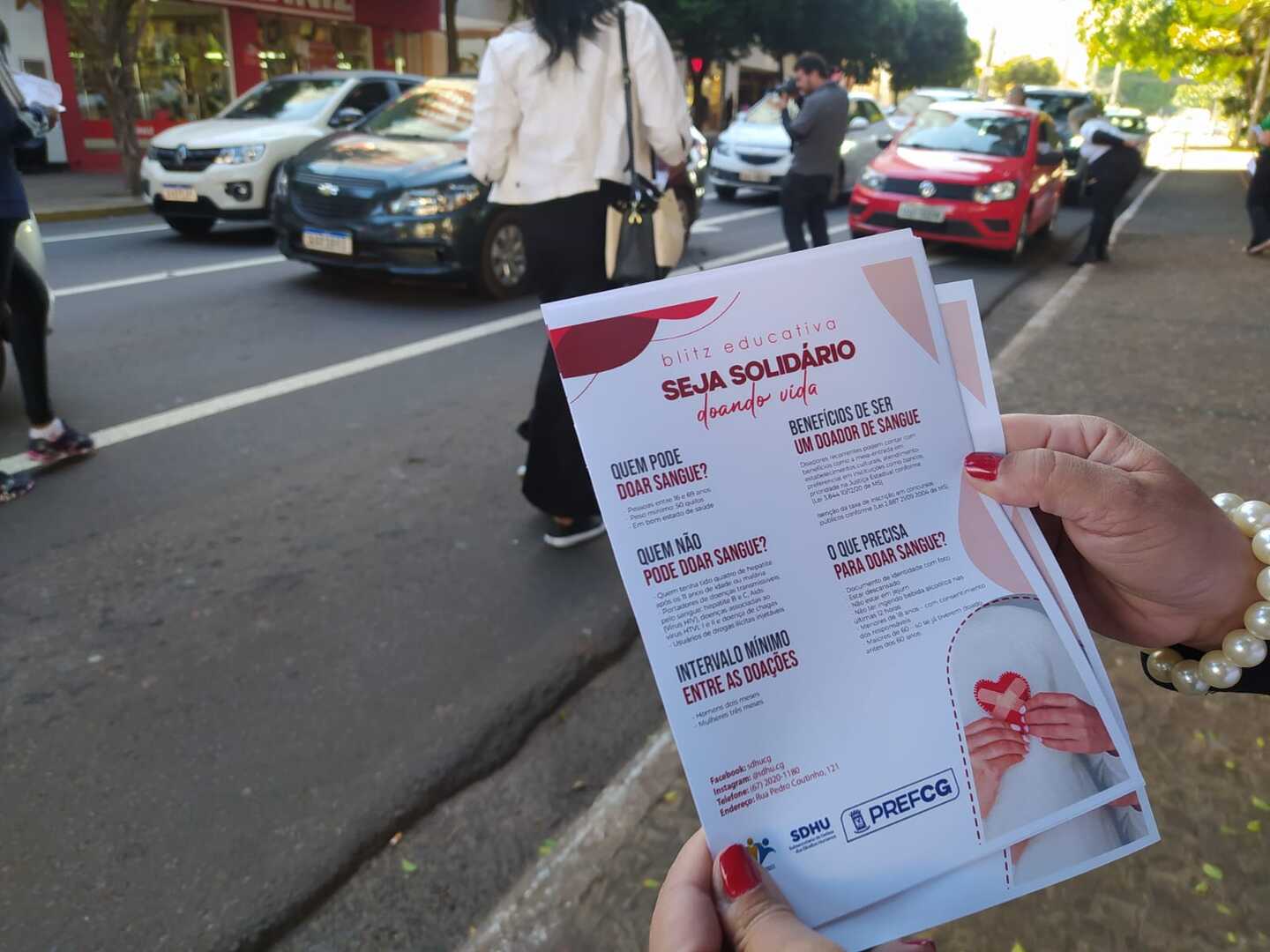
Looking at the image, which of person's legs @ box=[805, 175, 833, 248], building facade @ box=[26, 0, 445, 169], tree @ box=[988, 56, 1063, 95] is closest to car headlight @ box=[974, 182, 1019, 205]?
person's legs @ box=[805, 175, 833, 248]

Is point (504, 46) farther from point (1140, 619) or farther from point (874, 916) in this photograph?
point (874, 916)

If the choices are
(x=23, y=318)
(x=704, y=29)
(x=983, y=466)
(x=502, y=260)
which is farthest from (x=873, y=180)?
(x=704, y=29)

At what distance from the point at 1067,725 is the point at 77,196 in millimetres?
15543

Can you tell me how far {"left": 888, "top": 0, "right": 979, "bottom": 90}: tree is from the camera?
43531 mm

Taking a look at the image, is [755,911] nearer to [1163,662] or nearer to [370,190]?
[1163,662]

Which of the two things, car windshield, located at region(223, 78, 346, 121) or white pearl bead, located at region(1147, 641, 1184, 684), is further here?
car windshield, located at region(223, 78, 346, 121)

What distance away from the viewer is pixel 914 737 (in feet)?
3.12

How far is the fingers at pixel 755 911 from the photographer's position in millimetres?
903

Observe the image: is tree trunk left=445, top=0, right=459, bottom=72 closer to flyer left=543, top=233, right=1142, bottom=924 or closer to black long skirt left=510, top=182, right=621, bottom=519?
black long skirt left=510, top=182, right=621, bottom=519

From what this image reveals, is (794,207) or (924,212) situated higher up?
(794,207)

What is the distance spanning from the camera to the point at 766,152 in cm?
1410

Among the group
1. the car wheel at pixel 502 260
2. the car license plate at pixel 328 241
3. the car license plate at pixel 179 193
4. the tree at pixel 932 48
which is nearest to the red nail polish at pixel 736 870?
the car wheel at pixel 502 260

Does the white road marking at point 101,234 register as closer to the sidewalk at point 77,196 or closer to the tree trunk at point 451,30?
the sidewalk at point 77,196

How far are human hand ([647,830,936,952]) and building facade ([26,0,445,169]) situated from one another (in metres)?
17.1
